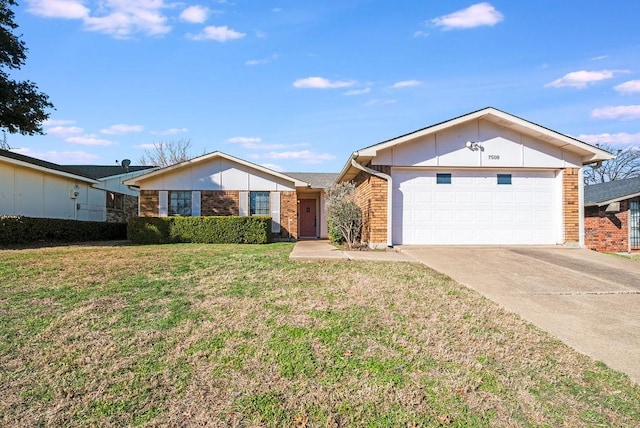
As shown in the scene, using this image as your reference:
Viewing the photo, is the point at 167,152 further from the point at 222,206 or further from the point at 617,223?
the point at 617,223

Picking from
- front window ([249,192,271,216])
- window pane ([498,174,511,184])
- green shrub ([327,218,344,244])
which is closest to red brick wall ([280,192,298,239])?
front window ([249,192,271,216])

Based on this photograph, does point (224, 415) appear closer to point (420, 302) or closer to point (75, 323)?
point (75, 323)

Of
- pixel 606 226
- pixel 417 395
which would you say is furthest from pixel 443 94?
pixel 417 395

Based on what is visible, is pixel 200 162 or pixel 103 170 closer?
pixel 200 162

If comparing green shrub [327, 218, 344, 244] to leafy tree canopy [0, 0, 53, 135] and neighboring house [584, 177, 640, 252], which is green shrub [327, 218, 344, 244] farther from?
leafy tree canopy [0, 0, 53, 135]

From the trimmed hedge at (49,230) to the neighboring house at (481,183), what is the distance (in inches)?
423

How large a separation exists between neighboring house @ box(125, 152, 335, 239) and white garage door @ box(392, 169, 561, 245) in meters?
6.18

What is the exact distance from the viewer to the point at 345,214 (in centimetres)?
1150

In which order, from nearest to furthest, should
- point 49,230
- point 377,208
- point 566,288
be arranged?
point 566,288 < point 377,208 < point 49,230

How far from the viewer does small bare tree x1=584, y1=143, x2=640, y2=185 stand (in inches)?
1325

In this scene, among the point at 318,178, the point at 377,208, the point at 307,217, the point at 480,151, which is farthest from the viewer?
the point at 318,178

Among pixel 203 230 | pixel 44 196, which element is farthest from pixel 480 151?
pixel 44 196

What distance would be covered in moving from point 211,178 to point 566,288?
13089 millimetres

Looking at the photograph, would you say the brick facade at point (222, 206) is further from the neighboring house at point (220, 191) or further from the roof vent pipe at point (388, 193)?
the roof vent pipe at point (388, 193)
